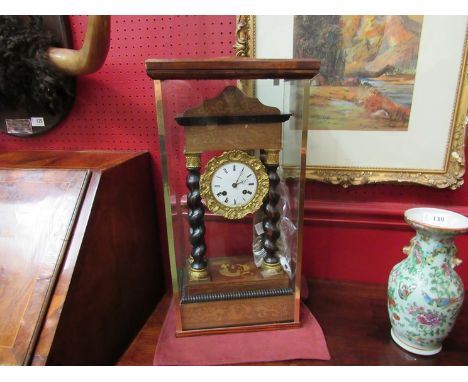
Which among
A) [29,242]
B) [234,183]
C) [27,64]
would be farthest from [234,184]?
[27,64]

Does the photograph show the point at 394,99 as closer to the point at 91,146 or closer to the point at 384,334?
the point at 384,334

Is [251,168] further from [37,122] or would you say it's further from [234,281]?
[37,122]

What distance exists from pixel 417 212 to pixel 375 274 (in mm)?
370

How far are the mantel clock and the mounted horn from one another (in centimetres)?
28

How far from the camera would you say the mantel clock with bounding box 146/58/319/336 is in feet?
2.32

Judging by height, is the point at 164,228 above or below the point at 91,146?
below

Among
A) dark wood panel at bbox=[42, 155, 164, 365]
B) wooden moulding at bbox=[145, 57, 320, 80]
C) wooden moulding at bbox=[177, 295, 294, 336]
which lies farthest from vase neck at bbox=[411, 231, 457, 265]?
dark wood panel at bbox=[42, 155, 164, 365]

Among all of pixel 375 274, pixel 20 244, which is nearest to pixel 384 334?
pixel 375 274

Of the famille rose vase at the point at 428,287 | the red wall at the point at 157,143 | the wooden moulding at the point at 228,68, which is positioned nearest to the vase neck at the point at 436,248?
the famille rose vase at the point at 428,287

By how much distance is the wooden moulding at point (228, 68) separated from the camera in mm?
629

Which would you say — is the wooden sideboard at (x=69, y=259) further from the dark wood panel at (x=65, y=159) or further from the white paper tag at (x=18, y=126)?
the white paper tag at (x=18, y=126)

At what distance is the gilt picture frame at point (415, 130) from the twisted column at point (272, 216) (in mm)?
229

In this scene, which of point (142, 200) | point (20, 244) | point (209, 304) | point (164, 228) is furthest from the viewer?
point (164, 228)

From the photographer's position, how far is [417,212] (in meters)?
0.80
